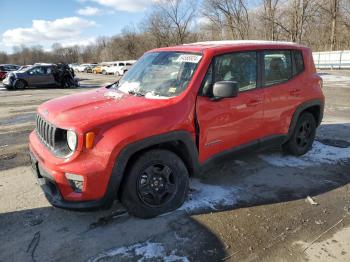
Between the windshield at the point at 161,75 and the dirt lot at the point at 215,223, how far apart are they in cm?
135

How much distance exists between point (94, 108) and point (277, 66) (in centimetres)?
270

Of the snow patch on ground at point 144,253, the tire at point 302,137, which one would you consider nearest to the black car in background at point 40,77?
the tire at point 302,137

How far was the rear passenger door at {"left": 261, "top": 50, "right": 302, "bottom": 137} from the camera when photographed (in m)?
4.69

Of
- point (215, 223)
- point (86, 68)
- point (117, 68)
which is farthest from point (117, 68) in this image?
point (215, 223)

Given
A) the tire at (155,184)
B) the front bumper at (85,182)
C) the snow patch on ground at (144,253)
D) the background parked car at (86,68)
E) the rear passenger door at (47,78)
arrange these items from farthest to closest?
the background parked car at (86,68), the rear passenger door at (47,78), the tire at (155,184), the front bumper at (85,182), the snow patch on ground at (144,253)

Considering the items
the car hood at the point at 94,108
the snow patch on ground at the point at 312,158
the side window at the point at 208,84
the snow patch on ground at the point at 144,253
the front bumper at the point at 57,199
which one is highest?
the side window at the point at 208,84

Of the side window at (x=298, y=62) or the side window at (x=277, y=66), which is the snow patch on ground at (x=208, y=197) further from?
the side window at (x=298, y=62)

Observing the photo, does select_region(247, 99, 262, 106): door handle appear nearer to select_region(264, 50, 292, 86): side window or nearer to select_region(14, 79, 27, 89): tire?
select_region(264, 50, 292, 86): side window

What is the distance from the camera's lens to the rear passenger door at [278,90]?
469 centimetres

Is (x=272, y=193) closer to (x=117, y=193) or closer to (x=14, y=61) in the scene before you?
(x=117, y=193)

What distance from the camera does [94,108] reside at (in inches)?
144

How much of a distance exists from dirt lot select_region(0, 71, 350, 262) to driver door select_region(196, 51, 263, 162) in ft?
2.05

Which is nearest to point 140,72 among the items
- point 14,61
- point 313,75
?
point 313,75

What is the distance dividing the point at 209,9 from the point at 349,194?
51380 millimetres
